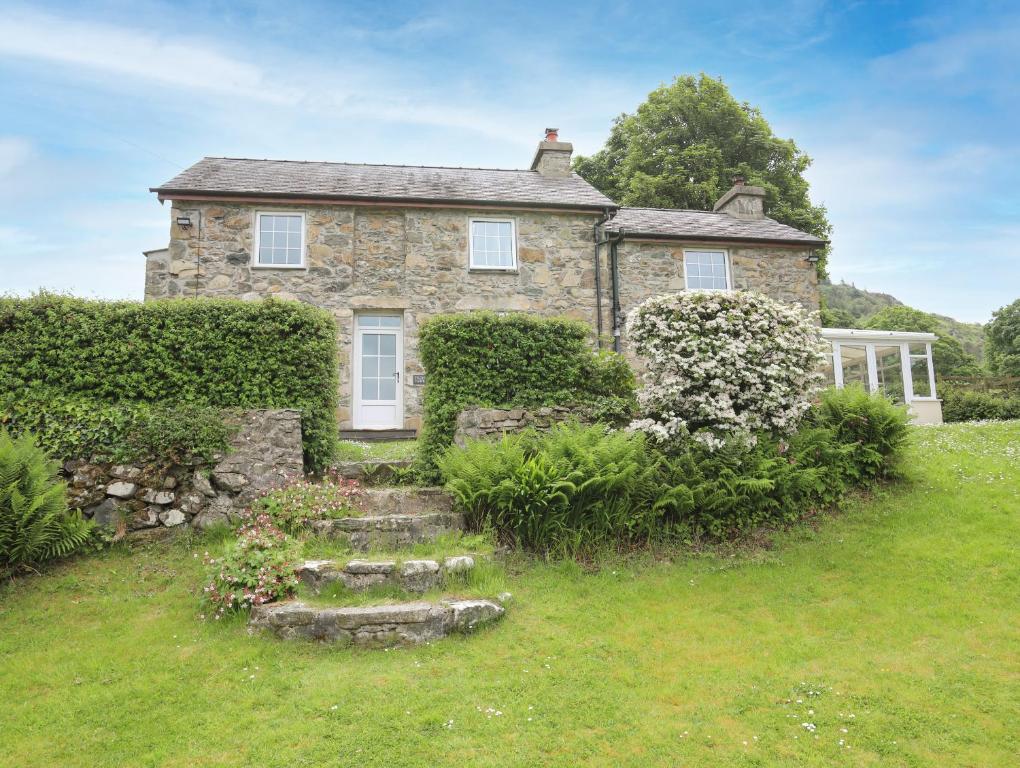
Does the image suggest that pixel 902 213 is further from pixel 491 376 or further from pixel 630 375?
pixel 491 376

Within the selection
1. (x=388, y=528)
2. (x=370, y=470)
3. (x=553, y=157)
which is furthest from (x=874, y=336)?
(x=388, y=528)

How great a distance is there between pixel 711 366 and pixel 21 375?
27.6 feet

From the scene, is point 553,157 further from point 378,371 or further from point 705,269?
point 378,371

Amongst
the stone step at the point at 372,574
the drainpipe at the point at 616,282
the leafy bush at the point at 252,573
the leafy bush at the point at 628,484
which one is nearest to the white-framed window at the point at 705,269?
the drainpipe at the point at 616,282

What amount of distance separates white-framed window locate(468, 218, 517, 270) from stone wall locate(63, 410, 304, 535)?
7882 mm

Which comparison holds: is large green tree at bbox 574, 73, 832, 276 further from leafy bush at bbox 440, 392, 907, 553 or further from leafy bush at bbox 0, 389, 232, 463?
leafy bush at bbox 0, 389, 232, 463

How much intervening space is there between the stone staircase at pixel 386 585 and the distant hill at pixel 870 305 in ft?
163

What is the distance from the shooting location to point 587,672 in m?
4.54

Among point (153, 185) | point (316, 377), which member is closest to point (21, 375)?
point (316, 377)

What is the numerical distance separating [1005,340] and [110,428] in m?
34.8

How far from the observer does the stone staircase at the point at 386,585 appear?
5051mm

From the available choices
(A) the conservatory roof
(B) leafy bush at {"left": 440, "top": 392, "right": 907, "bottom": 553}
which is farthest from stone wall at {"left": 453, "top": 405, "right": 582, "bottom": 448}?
(A) the conservatory roof

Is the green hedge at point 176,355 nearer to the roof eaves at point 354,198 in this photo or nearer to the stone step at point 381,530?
the stone step at point 381,530

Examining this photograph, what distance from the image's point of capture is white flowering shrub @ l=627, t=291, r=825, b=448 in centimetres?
729
